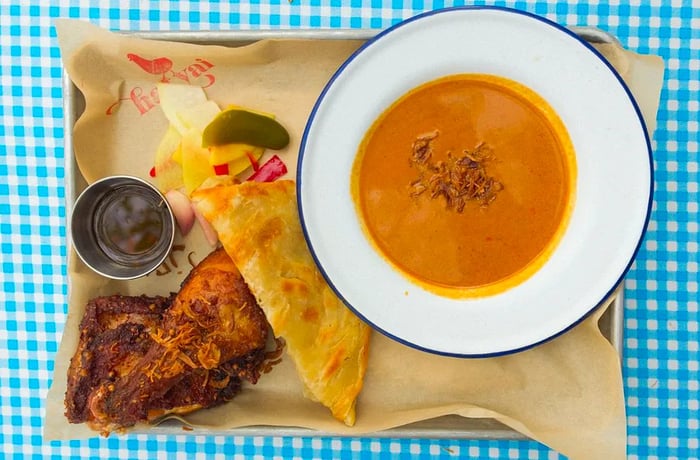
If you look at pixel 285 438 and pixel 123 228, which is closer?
pixel 123 228

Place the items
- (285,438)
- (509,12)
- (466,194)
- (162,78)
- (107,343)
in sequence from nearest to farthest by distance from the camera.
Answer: (509,12), (466,194), (107,343), (162,78), (285,438)

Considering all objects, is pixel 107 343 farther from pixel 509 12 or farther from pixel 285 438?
pixel 509 12

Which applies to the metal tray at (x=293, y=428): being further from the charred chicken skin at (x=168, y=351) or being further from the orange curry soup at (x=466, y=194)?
the orange curry soup at (x=466, y=194)

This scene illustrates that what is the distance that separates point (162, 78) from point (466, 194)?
1386 mm

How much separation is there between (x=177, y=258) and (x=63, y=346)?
23.9 inches

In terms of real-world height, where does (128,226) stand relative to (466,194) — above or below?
below

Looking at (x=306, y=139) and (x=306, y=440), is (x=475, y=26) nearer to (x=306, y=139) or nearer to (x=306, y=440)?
(x=306, y=139)

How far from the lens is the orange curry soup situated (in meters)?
2.59

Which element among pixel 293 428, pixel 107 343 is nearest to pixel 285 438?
pixel 293 428

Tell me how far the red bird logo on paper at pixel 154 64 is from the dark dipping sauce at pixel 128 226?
516 millimetres

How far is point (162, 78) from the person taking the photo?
285cm

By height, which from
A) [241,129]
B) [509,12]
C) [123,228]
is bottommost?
[123,228]

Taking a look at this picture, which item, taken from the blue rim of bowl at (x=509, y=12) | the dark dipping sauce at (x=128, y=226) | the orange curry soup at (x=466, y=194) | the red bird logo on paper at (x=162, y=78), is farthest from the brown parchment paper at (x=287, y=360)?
the orange curry soup at (x=466, y=194)

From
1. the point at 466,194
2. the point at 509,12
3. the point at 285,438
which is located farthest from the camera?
the point at 285,438
